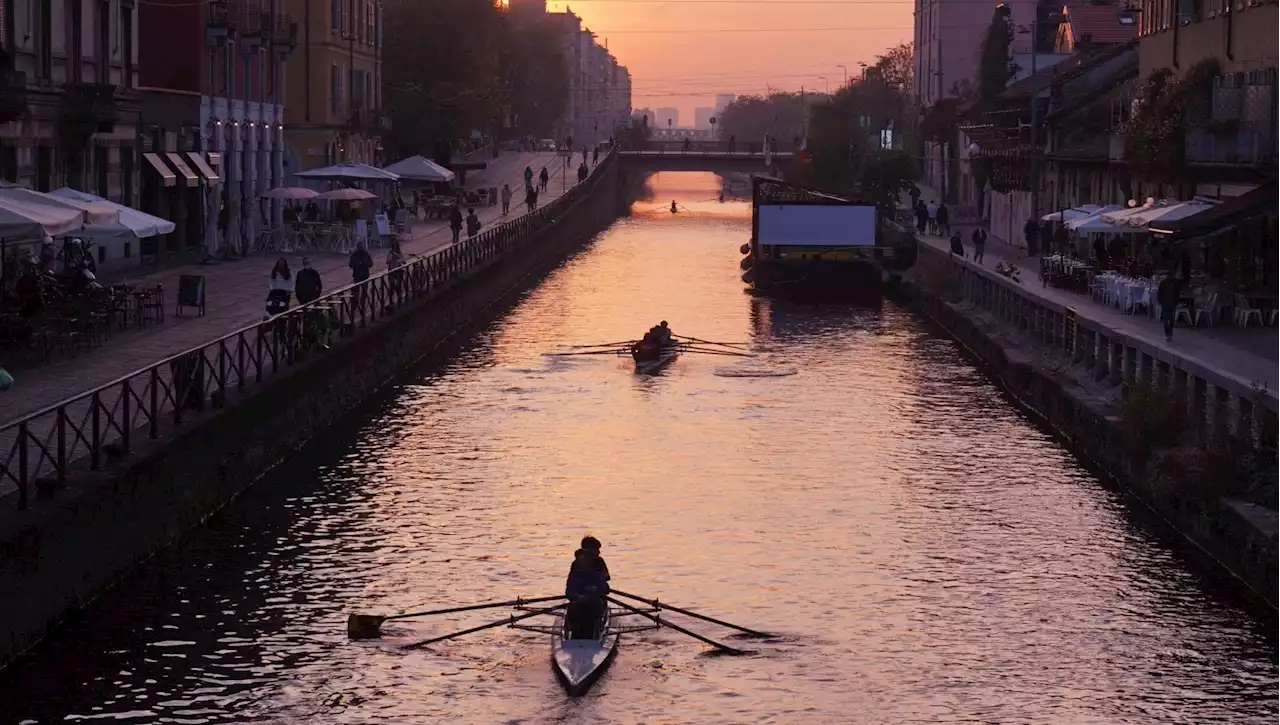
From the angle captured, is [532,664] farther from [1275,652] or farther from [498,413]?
[498,413]

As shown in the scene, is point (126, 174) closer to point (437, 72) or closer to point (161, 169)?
point (161, 169)

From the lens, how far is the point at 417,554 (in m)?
28.5

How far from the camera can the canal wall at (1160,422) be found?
27.2 metres

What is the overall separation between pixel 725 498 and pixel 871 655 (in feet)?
33.1

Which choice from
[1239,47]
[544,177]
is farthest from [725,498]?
[544,177]

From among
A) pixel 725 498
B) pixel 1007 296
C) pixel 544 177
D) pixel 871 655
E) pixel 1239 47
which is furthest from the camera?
pixel 544 177

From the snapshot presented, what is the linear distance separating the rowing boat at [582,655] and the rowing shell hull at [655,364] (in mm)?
27149

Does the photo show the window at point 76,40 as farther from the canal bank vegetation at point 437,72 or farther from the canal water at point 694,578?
the canal bank vegetation at point 437,72

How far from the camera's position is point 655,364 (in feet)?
168

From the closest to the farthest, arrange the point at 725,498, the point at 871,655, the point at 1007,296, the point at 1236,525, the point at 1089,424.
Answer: the point at 871,655 < the point at 1236,525 < the point at 725,498 < the point at 1089,424 < the point at 1007,296

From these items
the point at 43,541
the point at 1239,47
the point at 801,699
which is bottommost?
the point at 801,699

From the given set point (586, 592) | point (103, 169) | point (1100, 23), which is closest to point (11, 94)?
point (103, 169)

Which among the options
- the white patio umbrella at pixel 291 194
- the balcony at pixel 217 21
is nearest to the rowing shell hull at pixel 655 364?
the white patio umbrella at pixel 291 194

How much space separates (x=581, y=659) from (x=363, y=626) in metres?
2.89
